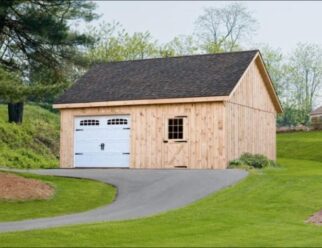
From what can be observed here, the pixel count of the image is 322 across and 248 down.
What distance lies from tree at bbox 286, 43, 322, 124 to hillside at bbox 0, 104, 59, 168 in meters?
37.0

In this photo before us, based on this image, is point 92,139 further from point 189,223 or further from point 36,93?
point 189,223

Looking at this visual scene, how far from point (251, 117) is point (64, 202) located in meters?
13.4

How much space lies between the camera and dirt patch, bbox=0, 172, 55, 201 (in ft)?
63.1

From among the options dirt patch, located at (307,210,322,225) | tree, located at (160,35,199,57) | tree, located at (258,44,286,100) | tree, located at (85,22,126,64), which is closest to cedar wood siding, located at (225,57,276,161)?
dirt patch, located at (307,210,322,225)

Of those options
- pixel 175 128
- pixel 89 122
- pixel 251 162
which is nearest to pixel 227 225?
pixel 175 128

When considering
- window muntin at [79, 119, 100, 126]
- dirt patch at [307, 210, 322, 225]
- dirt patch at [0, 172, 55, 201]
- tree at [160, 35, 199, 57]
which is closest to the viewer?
dirt patch at [307, 210, 322, 225]

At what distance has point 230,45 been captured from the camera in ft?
216

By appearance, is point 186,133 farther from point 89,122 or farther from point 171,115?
point 89,122

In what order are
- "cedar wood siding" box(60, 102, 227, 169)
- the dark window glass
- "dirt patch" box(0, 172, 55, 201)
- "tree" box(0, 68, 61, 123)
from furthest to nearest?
1. the dark window glass
2. "cedar wood siding" box(60, 102, 227, 169)
3. "tree" box(0, 68, 61, 123)
4. "dirt patch" box(0, 172, 55, 201)

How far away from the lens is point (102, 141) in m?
29.0

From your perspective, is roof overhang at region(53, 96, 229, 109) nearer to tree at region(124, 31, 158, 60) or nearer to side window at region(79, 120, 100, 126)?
side window at region(79, 120, 100, 126)

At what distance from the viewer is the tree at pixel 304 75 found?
74938 millimetres

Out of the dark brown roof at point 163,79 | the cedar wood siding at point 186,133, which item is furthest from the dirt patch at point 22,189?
the dark brown roof at point 163,79

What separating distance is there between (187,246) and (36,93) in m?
11.9
